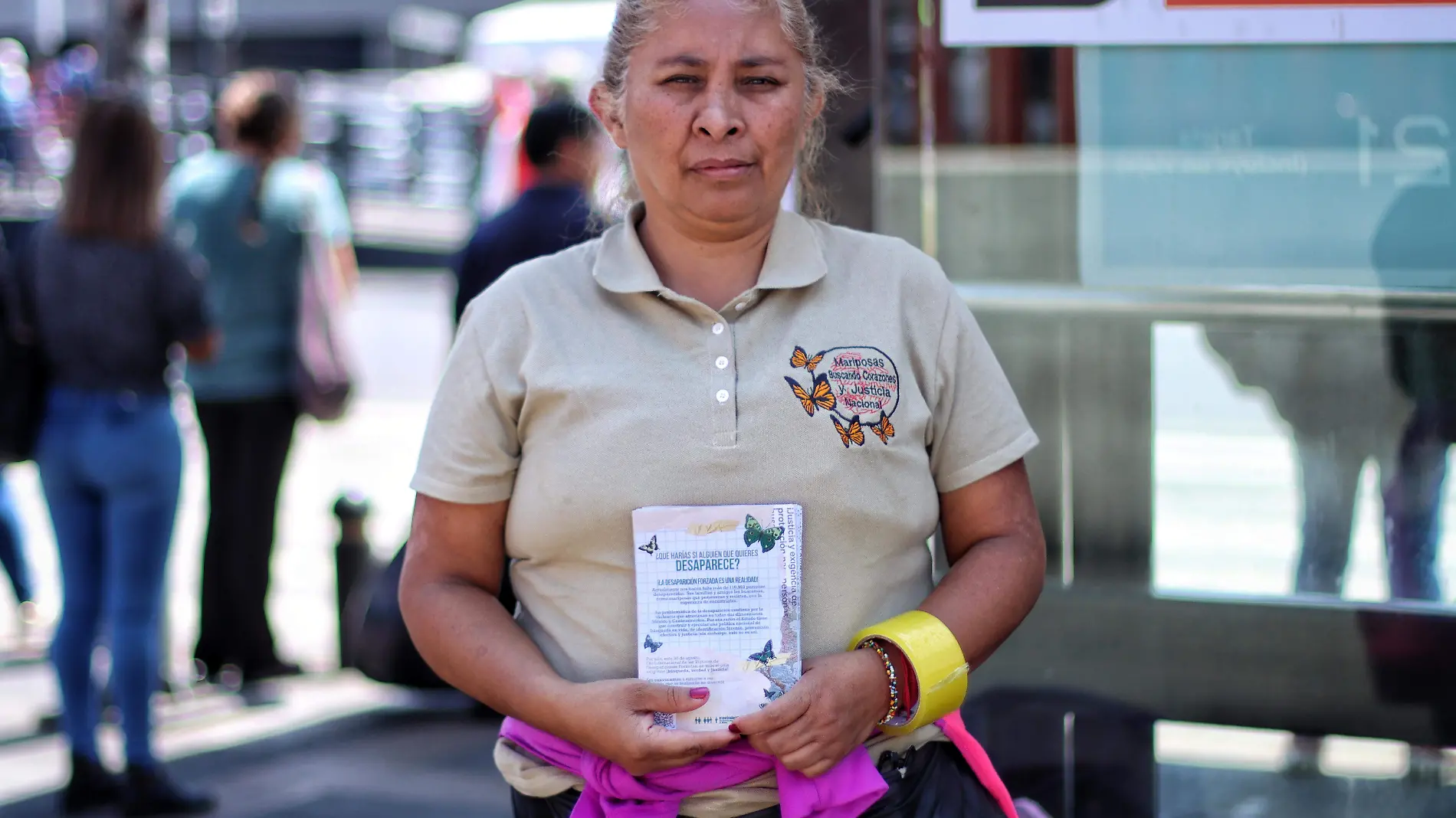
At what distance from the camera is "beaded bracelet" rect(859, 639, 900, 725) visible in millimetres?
1984

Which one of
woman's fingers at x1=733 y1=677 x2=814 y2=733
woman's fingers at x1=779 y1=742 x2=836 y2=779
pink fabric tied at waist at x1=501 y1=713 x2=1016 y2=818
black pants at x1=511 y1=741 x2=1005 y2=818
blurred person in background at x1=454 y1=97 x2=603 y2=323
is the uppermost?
blurred person in background at x1=454 y1=97 x2=603 y2=323

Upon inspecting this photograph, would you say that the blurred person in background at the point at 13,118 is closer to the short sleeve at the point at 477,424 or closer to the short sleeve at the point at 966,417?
the short sleeve at the point at 477,424

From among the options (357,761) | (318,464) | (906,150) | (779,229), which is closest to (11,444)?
(357,761)

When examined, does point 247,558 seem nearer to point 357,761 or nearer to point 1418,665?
point 357,761

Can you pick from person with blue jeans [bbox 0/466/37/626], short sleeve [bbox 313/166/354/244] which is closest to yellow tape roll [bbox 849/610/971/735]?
short sleeve [bbox 313/166/354/244]

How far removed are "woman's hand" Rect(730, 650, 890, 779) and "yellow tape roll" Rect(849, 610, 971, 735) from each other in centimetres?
4

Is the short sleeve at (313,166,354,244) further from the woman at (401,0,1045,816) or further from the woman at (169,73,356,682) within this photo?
the woman at (401,0,1045,816)

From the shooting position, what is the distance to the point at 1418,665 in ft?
9.73

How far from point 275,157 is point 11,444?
1661mm

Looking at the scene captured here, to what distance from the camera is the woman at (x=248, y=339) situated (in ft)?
19.0

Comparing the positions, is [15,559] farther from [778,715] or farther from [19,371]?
[778,715]

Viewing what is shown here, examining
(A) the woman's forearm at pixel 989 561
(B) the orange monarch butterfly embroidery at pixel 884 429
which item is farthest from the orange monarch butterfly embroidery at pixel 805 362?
(A) the woman's forearm at pixel 989 561

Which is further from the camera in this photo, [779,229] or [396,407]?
[396,407]

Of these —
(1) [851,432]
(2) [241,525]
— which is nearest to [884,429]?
(1) [851,432]
